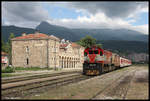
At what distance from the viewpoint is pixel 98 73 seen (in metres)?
27.6

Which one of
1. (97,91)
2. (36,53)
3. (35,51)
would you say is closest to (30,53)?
(35,51)

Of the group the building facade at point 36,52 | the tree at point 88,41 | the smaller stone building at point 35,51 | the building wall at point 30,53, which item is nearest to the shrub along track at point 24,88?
the building facade at point 36,52

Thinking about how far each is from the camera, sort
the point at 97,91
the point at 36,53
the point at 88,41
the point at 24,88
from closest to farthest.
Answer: the point at 97,91, the point at 24,88, the point at 36,53, the point at 88,41

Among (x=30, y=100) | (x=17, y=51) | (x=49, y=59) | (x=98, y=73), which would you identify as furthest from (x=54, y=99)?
(x=17, y=51)

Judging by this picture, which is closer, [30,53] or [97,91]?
[97,91]

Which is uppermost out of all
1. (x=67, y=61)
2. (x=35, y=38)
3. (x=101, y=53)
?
(x=35, y=38)

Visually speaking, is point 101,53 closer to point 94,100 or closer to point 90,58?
point 90,58

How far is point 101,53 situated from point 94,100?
749 inches

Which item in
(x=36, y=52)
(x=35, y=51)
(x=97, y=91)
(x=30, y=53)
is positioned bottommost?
(x=97, y=91)

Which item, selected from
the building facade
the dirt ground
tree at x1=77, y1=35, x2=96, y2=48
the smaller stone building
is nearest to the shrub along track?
the dirt ground

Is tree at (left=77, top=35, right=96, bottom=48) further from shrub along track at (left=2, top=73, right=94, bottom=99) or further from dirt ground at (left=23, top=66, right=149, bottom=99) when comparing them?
dirt ground at (left=23, top=66, right=149, bottom=99)

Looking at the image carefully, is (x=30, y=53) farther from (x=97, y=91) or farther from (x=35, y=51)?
(x=97, y=91)

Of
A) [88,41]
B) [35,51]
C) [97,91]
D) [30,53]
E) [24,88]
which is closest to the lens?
[97,91]

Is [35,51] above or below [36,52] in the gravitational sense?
above
